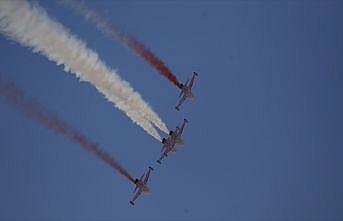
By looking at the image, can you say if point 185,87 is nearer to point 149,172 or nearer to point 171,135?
point 171,135

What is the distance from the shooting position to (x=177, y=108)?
58.0 meters

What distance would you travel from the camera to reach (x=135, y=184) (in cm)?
6022

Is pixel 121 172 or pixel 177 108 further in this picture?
pixel 177 108

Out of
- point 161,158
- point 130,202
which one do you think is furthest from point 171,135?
point 130,202

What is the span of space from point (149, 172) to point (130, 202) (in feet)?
11.5

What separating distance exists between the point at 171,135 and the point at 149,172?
12.6 feet

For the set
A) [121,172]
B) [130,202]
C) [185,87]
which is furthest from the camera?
[130,202]

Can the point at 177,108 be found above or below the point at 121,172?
above

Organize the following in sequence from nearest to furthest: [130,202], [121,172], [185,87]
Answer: [121,172] → [185,87] → [130,202]

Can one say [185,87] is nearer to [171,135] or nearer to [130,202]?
[171,135]

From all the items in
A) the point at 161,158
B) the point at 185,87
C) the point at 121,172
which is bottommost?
the point at 121,172

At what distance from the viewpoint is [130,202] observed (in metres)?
61.9

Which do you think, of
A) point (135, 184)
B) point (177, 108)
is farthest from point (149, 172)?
point (177, 108)

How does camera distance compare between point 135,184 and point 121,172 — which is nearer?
point 121,172
